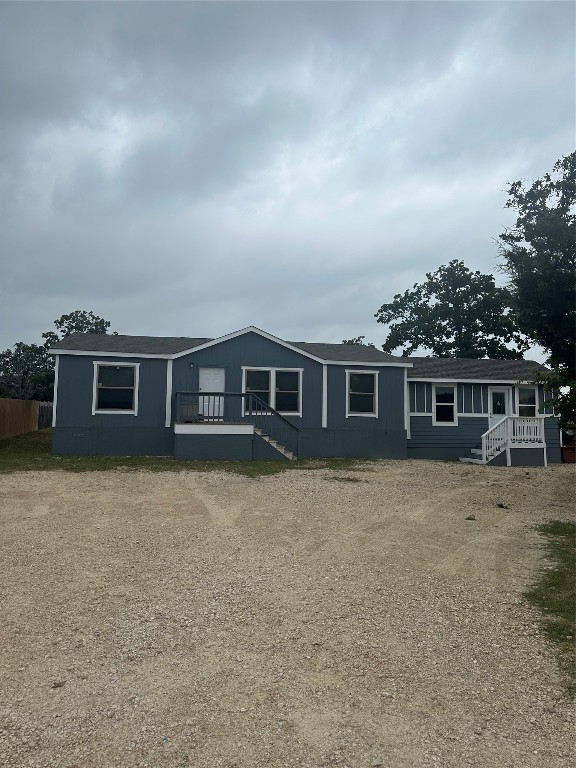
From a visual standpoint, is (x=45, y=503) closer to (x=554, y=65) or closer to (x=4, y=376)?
(x=554, y=65)

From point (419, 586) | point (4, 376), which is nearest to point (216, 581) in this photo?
point (419, 586)

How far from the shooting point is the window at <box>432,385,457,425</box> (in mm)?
20016

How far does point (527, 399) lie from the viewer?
66.6ft

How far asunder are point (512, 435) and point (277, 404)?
8.13m

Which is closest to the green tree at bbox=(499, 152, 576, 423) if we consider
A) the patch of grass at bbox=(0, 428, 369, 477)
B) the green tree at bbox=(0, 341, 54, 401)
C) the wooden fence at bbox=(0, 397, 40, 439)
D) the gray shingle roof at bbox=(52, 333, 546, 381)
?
the patch of grass at bbox=(0, 428, 369, 477)

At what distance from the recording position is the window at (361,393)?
18.9m

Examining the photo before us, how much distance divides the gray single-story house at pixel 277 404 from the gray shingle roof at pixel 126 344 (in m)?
0.04

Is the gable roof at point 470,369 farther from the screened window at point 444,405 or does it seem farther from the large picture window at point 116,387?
the large picture window at point 116,387

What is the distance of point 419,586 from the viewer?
5.29 meters

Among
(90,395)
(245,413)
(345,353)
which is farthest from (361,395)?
(90,395)

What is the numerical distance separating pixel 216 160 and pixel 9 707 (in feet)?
55.0

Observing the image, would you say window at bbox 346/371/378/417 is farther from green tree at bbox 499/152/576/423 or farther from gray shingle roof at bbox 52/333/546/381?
green tree at bbox 499/152/576/423

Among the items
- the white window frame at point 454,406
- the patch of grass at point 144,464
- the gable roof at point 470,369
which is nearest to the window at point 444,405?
the white window frame at point 454,406

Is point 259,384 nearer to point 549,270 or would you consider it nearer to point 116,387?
point 116,387
